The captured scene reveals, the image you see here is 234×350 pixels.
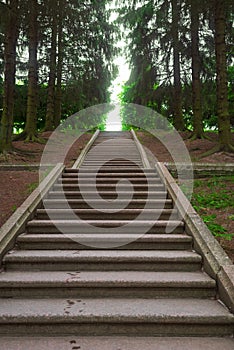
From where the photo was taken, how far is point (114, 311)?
11.5ft

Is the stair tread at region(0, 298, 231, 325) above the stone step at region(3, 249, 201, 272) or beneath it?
beneath

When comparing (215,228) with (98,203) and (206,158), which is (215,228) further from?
(206,158)

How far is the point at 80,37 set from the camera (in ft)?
51.7

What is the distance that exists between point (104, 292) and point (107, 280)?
137 mm

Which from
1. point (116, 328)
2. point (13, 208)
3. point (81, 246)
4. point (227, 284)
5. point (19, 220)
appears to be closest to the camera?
point (116, 328)

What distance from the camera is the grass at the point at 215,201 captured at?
5.29m

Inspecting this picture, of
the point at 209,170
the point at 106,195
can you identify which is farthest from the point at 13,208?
the point at 209,170

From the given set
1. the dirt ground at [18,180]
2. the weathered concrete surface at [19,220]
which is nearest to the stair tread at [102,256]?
the weathered concrete surface at [19,220]

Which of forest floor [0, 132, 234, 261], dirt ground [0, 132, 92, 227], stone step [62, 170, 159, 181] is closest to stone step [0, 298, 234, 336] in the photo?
forest floor [0, 132, 234, 261]

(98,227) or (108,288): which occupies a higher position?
(98,227)

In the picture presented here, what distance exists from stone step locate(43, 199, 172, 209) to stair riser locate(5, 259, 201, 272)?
1.82 metres

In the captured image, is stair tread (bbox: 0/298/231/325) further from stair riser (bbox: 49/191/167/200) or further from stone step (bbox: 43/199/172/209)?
stair riser (bbox: 49/191/167/200)

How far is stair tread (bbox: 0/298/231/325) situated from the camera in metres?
3.42

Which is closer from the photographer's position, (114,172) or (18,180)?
(18,180)
